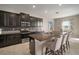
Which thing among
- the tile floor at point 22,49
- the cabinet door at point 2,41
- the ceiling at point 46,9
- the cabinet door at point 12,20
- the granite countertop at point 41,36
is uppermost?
the ceiling at point 46,9

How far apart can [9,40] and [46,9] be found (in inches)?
36.1

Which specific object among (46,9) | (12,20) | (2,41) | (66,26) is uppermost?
(46,9)

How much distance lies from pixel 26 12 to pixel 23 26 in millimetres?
276

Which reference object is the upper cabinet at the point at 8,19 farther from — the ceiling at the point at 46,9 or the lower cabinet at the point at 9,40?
the lower cabinet at the point at 9,40

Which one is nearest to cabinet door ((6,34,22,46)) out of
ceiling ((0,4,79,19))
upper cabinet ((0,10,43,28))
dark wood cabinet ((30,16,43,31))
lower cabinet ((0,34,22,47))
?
lower cabinet ((0,34,22,47))

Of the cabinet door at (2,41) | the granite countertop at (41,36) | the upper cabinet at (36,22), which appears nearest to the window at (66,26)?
the granite countertop at (41,36)

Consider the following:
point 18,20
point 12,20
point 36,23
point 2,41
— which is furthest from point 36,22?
point 2,41

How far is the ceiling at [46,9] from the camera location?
7.20ft

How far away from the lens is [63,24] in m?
2.24

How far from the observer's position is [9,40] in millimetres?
2207

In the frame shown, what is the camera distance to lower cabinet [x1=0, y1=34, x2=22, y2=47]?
7.18 ft

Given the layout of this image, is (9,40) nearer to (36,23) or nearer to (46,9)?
(36,23)

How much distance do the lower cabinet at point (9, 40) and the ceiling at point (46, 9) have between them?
→ 0.49 m
